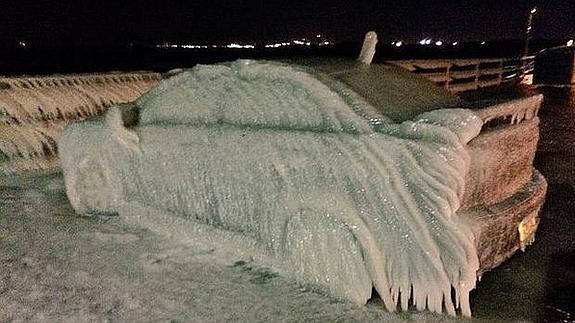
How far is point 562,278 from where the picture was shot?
4.49 metres

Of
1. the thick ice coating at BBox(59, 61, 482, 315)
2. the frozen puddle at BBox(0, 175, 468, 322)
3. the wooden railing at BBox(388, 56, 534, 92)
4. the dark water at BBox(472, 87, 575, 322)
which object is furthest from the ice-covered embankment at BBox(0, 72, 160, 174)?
the dark water at BBox(472, 87, 575, 322)

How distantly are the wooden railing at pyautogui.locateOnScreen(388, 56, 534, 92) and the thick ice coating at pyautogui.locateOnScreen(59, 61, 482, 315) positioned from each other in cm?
718

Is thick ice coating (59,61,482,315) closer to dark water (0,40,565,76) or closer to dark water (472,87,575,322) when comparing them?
dark water (472,87,575,322)

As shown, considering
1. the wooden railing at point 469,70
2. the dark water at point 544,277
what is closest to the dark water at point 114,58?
the wooden railing at point 469,70

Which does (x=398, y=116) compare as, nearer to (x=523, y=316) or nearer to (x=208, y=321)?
(x=523, y=316)

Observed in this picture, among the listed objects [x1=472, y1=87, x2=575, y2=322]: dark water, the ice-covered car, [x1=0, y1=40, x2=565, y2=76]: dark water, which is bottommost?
[x1=0, y1=40, x2=565, y2=76]: dark water

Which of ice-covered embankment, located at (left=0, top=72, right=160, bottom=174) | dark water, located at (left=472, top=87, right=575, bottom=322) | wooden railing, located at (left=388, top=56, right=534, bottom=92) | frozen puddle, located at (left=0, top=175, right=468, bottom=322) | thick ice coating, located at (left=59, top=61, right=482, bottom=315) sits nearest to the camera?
thick ice coating, located at (left=59, top=61, right=482, bottom=315)

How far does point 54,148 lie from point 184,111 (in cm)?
435

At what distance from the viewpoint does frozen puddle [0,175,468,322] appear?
12.4 feet

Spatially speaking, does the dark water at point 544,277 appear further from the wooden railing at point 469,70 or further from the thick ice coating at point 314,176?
the wooden railing at point 469,70

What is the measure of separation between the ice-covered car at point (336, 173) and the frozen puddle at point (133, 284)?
14 centimetres

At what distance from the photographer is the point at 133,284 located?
4.22 metres

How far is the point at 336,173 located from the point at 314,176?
0.56 ft

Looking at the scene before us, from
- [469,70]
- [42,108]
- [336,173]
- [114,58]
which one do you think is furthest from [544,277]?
[114,58]
